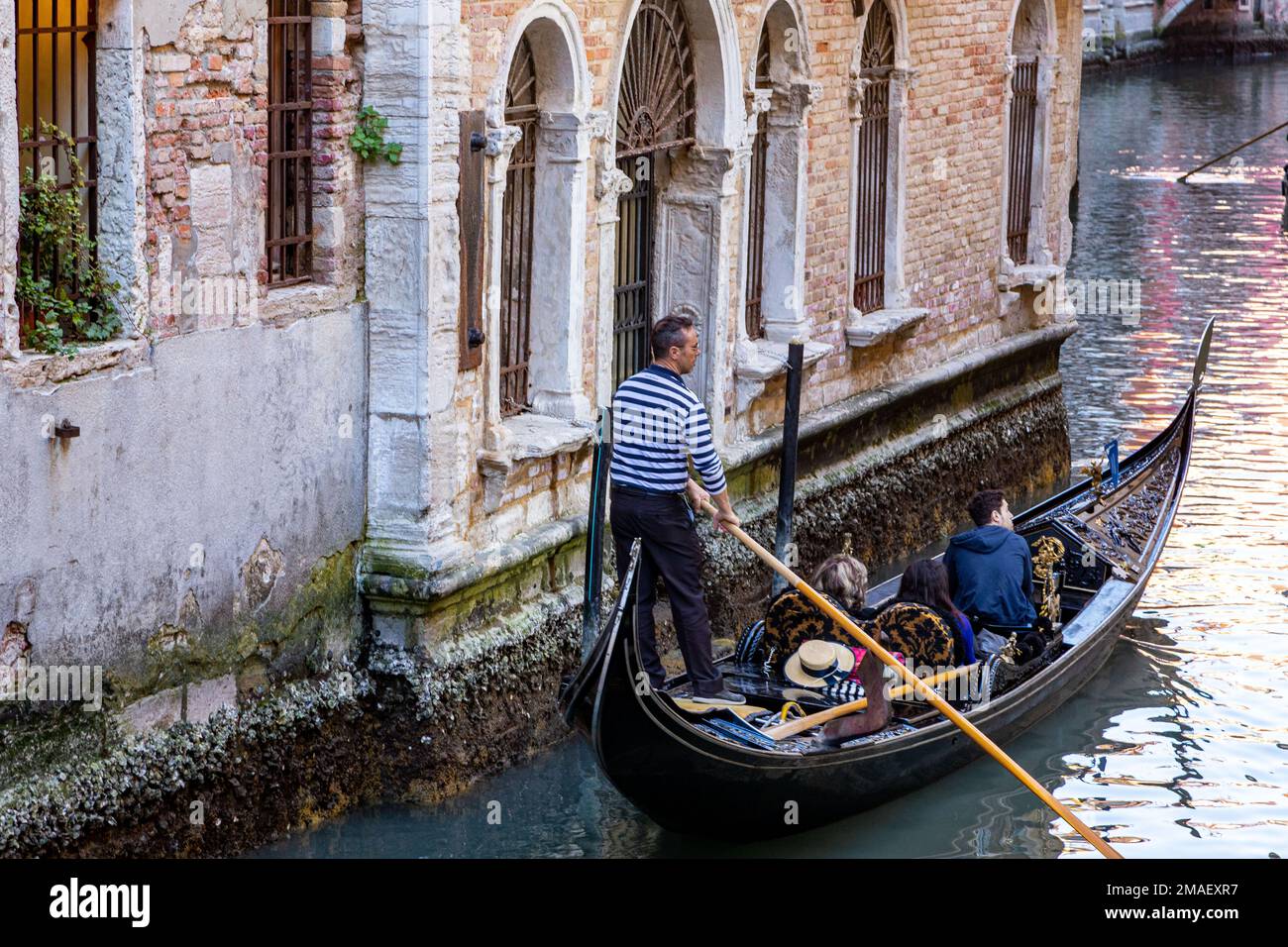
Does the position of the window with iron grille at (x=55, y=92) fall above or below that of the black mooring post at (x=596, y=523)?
above

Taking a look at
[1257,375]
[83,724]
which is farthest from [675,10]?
[1257,375]

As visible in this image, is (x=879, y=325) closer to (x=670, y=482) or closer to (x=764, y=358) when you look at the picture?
(x=764, y=358)

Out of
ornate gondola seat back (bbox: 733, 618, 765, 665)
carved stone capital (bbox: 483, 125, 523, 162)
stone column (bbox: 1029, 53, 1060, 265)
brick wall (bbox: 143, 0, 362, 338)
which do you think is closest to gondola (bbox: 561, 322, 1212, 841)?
ornate gondola seat back (bbox: 733, 618, 765, 665)

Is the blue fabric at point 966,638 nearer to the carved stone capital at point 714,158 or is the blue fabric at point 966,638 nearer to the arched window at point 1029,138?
the carved stone capital at point 714,158

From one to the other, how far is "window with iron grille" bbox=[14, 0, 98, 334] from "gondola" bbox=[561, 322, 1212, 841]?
6.15 ft

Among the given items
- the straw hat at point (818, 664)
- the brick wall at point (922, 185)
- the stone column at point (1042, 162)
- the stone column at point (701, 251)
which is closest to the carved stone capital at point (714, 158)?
the stone column at point (701, 251)

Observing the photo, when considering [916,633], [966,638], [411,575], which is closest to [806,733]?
[916,633]

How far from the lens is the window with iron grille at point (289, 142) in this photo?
7.23 metres

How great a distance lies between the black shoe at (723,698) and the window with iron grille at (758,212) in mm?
2908

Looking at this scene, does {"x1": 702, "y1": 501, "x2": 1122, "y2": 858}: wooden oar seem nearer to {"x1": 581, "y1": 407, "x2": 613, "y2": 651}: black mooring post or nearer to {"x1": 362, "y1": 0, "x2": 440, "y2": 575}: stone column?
{"x1": 581, "y1": 407, "x2": 613, "y2": 651}: black mooring post

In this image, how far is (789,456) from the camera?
966 centimetres

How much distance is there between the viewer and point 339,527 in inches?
298

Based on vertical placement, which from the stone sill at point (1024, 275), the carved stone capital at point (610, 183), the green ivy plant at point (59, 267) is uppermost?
the carved stone capital at point (610, 183)
